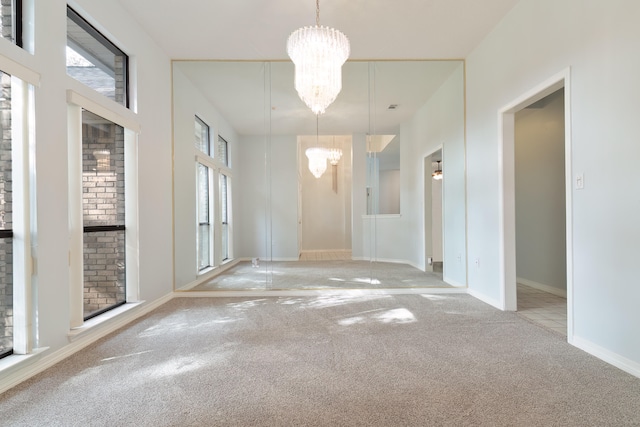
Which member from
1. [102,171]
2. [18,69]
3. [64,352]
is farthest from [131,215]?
[18,69]

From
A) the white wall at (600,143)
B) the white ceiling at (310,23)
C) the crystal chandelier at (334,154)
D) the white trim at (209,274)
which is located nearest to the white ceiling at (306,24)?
the white ceiling at (310,23)

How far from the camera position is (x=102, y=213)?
3.13 meters

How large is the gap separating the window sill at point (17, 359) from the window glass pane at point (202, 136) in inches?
128

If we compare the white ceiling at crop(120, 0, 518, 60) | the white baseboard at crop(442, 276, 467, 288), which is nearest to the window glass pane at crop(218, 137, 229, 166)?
the white ceiling at crop(120, 0, 518, 60)

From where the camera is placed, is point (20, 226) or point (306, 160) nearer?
point (20, 226)

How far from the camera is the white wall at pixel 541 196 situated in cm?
451

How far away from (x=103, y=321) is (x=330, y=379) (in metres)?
2.09

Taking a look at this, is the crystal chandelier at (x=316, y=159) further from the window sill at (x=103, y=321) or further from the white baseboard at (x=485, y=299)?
the window sill at (x=103, y=321)

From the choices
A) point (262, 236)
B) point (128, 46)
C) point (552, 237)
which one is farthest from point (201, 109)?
point (552, 237)

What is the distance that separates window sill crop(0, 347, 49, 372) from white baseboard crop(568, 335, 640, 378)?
149 inches

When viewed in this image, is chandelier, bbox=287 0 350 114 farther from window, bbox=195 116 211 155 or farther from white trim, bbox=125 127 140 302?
window, bbox=195 116 211 155

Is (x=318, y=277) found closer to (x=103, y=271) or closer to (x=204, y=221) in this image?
(x=204, y=221)

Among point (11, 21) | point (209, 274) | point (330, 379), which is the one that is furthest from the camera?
point (209, 274)

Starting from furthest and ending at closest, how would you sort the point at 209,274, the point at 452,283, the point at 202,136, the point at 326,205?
the point at 326,205 → the point at 202,136 → the point at 209,274 → the point at 452,283
